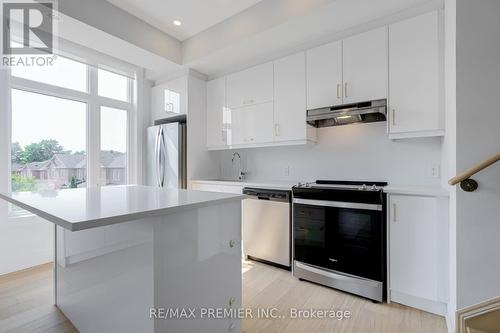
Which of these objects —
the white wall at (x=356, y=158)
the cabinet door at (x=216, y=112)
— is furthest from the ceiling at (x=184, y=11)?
the white wall at (x=356, y=158)

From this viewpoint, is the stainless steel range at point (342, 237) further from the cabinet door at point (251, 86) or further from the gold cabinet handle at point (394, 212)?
the cabinet door at point (251, 86)

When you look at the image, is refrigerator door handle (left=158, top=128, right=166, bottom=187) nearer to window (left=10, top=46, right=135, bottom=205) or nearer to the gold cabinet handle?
window (left=10, top=46, right=135, bottom=205)

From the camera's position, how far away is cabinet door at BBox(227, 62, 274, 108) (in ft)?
9.84

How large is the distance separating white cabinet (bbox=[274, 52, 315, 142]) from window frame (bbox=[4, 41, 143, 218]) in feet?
7.43

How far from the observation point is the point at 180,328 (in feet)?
3.86

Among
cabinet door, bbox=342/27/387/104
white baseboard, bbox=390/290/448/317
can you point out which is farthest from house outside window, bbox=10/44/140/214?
white baseboard, bbox=390/290/448/317

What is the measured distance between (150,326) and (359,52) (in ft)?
8.90

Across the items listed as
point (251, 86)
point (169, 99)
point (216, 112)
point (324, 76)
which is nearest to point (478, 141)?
point (324, 76)

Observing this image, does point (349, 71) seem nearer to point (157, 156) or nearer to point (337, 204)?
point (337, 204)

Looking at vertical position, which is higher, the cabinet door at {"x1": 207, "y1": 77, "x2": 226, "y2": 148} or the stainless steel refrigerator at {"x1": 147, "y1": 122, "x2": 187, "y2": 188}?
the cabinet door at {"x1": 207, "y1": 77, "x2": 226, "y2": 148}

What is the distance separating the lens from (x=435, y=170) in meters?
2.26

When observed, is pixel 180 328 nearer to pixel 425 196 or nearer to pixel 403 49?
pixel 425 196

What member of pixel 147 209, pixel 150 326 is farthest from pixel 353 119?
pixel 150 326

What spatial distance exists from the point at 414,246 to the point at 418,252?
5 cm
